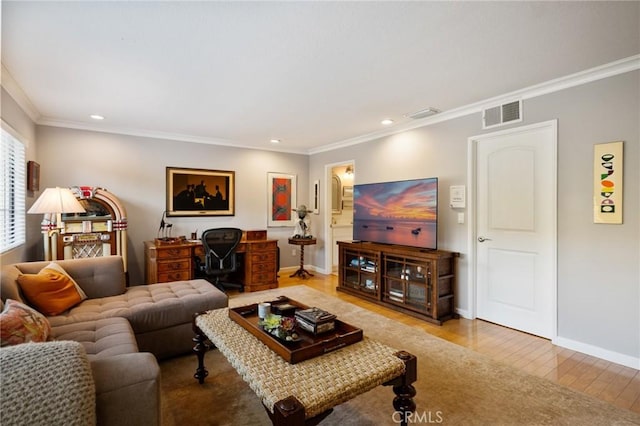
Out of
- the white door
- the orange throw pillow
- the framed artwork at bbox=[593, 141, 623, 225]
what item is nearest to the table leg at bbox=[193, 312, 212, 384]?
the orange throw pillow

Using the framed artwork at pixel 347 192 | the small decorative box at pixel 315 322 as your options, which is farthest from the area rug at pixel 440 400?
the framed artwork at pixel 347 192

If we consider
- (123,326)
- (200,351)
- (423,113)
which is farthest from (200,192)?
(423,113)

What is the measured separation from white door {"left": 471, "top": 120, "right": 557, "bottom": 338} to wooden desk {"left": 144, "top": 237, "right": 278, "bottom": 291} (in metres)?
2.94

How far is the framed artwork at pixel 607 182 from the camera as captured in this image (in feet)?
8.14

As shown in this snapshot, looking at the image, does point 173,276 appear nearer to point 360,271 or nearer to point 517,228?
point 360,271

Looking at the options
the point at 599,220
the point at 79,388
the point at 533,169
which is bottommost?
the point at 79,388

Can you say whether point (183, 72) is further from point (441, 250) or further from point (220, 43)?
point (441, 250)

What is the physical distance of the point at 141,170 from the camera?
4.59 m

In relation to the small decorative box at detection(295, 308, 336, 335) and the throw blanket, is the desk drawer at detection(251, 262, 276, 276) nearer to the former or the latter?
the small decorative box at detection(295, 308, 336, 335)

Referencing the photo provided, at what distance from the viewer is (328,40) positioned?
2125 millimetres

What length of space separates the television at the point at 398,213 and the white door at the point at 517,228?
20.3 inches

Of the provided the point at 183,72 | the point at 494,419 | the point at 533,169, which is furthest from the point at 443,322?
the point at 183,72

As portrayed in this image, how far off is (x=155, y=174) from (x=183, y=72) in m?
2.54

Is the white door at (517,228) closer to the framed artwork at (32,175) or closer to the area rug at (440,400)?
the area rug at (440,400)
